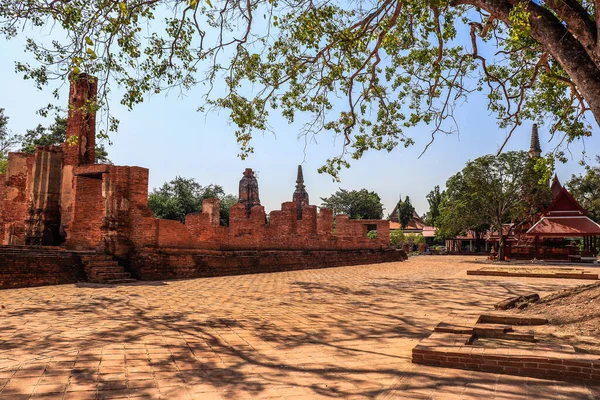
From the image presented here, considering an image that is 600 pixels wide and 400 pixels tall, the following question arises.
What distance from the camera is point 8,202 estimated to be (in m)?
14.4

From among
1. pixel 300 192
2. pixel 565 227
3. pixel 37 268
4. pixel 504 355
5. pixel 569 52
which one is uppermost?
pixel 300 192

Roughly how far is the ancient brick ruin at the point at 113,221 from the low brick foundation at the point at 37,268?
112cm

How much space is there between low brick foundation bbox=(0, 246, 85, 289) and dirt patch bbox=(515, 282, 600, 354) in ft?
30.0

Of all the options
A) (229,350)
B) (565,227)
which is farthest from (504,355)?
(565,227)

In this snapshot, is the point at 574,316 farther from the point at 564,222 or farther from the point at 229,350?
the point at 564,222

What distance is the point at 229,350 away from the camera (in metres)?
4.14

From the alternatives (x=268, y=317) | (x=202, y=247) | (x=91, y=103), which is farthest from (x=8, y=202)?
(x=268, y=317)

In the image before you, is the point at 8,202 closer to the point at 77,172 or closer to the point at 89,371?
the point at 77,172

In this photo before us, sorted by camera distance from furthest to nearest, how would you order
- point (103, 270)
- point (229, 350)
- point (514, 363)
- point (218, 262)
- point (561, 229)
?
1. point (561, 229)
2. point (218, 262)
3. point (103, 270)
4. point (229, 350)
5. point (514, 363)

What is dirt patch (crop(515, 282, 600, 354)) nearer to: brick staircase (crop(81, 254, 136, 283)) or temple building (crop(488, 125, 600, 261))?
brick staircase (crop(81, 254, 136, 283))

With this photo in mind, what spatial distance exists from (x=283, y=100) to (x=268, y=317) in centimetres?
574

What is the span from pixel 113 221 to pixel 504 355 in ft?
33.6

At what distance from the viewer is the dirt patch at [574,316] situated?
4163mm

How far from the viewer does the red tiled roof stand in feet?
71.7
